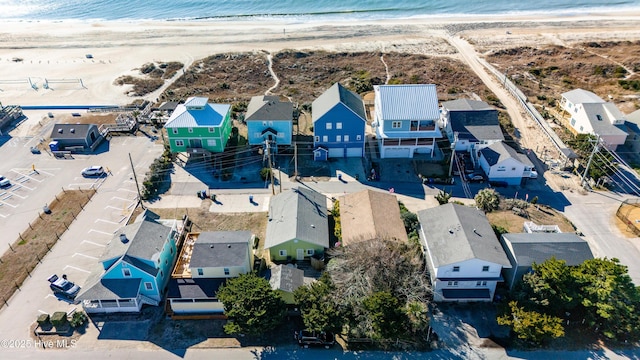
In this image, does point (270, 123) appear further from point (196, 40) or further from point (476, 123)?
point (196, 40)

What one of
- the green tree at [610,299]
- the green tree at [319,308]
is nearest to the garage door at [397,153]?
the green tree at [319,308]

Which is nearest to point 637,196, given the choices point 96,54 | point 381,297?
point 381,297

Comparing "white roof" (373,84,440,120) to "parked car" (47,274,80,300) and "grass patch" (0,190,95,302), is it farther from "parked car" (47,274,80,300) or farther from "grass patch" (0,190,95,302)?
"parked car" (47,274,80,300)

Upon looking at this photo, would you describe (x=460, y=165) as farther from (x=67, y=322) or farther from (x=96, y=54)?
(x=96, y=54)

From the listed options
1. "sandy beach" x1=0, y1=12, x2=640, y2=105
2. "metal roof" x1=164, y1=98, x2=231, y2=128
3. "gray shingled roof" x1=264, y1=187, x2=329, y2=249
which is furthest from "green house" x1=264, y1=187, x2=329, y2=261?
"sandy beach" x1=0, y1=12, x2=640, y2=105

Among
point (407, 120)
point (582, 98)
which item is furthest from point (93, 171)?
point (582, 98)

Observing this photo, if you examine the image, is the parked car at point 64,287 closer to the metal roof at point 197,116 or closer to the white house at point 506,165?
the metal roof at point 197,116

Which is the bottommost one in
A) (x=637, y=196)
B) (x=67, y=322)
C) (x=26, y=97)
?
(x=67, y=322)
